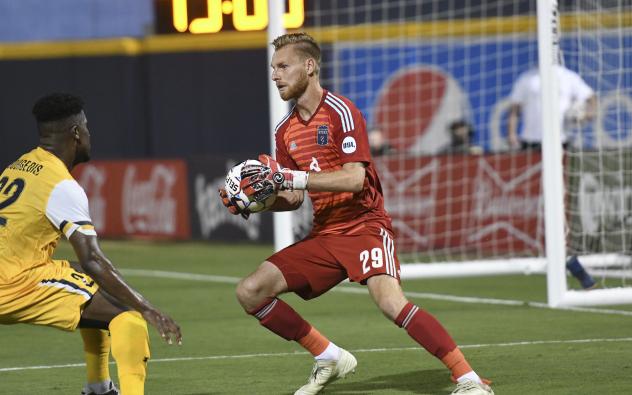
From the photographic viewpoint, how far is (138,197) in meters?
20.8

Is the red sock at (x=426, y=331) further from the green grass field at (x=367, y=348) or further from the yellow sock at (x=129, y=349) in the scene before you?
the yellow sock at (x=129, y=349)

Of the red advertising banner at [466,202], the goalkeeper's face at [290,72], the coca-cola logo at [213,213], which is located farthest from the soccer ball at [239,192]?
the coca-cola logo at [213,213]

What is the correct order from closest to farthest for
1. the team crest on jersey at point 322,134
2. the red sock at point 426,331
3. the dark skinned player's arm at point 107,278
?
1. the dark skinned player's arm at point 107,278
2. the red sock at point 426,331
3. the team crest on jersey at point 322,134

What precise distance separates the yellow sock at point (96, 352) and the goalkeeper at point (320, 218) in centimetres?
82

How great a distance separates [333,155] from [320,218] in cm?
43

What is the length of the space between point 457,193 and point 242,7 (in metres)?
3.66

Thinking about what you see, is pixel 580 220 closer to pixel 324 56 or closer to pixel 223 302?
pixel 223 302

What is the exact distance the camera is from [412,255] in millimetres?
16641

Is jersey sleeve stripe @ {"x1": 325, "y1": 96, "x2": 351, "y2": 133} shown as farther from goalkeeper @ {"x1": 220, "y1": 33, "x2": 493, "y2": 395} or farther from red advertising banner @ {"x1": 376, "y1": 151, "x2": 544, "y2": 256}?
red advertising banner @ {"x1": 376, "y1": 151, "x2": 544, "y2": 256}

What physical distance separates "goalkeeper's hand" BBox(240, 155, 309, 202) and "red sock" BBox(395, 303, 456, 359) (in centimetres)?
88

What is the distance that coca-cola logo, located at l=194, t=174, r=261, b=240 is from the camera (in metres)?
19.7

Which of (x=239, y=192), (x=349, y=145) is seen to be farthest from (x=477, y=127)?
(x=239, y=192)

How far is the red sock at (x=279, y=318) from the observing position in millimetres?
7859

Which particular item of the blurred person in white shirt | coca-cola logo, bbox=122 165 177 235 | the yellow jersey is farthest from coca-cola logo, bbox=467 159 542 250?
the yellow jersey
